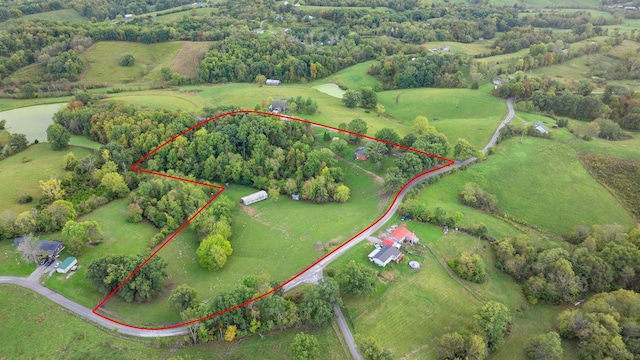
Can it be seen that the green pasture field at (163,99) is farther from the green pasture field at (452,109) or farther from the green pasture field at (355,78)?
the green pasture field at (452,109)

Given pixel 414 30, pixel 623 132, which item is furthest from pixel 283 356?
pixel 414 30

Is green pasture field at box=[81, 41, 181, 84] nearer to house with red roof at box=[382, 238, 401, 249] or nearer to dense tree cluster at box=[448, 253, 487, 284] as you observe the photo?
house with red roof at box=[382, 238, 401, 249]

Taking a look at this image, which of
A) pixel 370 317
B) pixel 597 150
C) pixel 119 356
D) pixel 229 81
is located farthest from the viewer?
pixel 229 81

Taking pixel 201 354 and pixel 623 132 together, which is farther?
pixel 623 132

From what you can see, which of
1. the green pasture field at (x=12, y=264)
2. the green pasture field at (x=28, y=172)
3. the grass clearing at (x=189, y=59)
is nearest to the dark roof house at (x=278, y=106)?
the green pasture field at (x=28, y=172)

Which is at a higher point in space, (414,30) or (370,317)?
(414,30)

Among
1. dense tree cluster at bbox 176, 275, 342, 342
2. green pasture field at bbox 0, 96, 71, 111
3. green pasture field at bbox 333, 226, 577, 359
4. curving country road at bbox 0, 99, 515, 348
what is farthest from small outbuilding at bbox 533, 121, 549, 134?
green pasture field at bbox 0, 96, 71, 111

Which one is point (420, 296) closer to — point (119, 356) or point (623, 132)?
point (119, 356)
